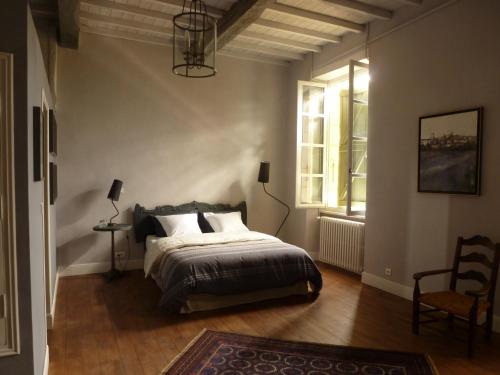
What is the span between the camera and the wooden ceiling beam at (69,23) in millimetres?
3442

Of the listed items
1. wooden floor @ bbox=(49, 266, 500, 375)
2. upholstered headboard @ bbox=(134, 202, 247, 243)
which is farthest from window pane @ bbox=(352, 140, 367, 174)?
upholstered headboard @ bbox=(134, 202, 247, 243)

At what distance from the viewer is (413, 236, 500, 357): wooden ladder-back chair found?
2691 mm

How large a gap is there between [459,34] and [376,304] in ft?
8.81

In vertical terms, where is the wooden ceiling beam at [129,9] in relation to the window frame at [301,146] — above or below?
above

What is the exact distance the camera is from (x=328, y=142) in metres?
5.48

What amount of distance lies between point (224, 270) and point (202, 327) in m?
0.56

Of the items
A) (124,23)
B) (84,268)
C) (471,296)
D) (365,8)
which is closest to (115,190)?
(84,268)

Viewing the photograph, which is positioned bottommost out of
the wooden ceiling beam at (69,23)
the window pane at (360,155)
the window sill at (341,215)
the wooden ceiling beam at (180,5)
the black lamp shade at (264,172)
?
the window sill at (341,215)

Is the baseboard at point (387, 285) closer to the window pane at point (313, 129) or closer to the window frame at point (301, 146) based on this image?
the window frame at point (301, 146)

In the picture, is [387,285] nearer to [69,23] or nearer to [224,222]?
[224,222]

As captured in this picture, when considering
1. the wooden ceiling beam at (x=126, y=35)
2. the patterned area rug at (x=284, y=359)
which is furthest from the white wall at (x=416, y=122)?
the wooden ceiling beam at (x=126, y=35)

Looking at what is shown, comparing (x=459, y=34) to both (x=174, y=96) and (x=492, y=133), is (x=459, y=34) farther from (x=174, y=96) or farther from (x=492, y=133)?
(x=174, y=96)

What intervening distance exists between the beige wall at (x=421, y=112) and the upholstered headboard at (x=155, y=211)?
2169 millimetres

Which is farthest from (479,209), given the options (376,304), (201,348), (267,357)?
(201,348)
